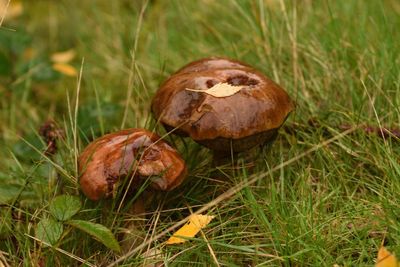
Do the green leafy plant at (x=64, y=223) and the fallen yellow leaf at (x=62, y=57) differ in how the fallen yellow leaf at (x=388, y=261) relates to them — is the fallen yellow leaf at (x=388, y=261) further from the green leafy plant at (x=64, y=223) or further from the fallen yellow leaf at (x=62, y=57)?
the fallen yellow leaf at (x=62, y=57)

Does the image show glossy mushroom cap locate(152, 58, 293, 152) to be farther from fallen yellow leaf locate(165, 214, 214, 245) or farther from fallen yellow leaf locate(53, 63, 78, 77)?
fallen yellow leaf locate(53, 63, 78, 77)

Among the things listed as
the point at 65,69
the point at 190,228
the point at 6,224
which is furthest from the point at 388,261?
the point at 65,69

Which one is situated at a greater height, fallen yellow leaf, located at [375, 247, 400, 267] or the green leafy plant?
the green leafy plant

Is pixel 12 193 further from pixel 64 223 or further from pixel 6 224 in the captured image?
pixel 64 223

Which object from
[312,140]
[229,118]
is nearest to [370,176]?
[312,140]

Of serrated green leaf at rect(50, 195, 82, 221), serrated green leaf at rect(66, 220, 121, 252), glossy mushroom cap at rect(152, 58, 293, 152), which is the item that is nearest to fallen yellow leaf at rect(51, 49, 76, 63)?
glossy mushroom cap at rect(152, 58, 293, 152)

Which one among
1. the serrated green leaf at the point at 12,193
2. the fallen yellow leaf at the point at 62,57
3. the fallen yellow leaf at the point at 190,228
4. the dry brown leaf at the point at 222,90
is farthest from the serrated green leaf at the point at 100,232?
the fallen yellow leaf at the point at 62,57

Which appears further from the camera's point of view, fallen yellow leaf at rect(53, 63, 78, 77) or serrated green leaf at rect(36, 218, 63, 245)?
fallen yellow leaf at rect(53, 63, 78, 77)
